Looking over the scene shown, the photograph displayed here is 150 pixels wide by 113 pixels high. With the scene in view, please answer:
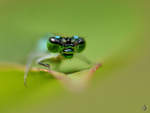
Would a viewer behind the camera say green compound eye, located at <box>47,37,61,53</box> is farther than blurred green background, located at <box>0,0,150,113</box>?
Yes

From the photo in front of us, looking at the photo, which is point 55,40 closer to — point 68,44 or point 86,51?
point 68,44

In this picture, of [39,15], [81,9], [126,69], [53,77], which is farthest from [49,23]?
[53,77]

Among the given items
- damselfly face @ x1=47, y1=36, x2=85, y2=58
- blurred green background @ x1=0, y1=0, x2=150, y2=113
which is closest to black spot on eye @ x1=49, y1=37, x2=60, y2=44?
damselfly face @ x1=47, y1=36, x2=85, y2=58

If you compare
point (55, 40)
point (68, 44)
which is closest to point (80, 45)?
point (68, 44)

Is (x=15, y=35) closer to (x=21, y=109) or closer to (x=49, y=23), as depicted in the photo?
(x=49, y=23)

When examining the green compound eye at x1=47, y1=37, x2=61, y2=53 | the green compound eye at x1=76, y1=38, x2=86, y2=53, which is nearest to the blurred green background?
the green compound eye at x1=76, y1=38, x2=86, y2=53

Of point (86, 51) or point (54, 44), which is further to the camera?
point (86, 51)

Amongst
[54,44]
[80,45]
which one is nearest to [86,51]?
[80,45]

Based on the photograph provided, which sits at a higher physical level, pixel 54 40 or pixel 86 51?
pixel 54 40

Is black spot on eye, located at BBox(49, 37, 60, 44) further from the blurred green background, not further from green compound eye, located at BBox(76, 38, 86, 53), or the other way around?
the blurred green background
